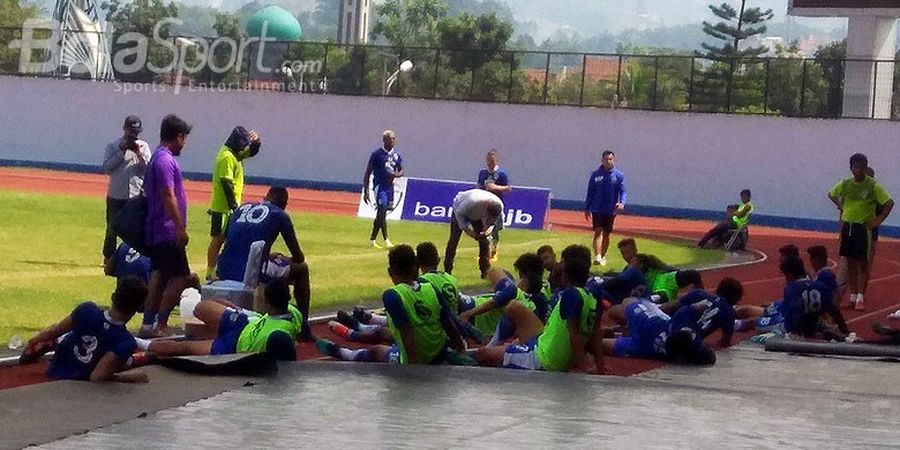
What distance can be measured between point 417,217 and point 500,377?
76.1ft

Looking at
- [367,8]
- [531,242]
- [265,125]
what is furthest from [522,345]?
[367,8]

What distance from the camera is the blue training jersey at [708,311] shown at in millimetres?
14367

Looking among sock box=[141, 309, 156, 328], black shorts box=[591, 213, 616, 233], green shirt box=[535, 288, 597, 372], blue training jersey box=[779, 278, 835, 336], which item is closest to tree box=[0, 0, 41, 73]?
black shorts box=[591, 213, 616, 233]

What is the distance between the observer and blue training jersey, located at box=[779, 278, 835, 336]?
15688 mm

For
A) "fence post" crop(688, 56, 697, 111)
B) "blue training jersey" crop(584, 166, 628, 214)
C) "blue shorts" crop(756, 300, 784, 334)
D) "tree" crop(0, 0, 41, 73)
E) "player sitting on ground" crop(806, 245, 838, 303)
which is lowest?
"blue shorts" crop(756, 300, 784, 334)

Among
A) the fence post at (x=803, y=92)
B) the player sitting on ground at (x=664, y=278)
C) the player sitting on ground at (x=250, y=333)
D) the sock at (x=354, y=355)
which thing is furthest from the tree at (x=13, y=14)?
the player sitting on ground at (x=250, y=333)

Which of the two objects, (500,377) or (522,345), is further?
(522,345)

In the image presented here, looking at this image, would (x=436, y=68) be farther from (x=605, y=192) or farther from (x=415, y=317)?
(x=415, y=317)

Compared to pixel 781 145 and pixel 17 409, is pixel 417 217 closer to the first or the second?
pixel 781 145

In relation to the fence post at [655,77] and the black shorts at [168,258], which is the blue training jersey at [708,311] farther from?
the fence post at [655,77]

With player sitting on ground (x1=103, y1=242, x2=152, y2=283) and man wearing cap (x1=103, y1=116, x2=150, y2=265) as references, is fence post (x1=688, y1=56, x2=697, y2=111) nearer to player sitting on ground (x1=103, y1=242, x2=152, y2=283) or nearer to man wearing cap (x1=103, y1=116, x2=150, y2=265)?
man wearing cap (x1=103, y1=116, x2=150, y2=265)

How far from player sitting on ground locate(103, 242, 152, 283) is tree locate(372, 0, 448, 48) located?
142 meters

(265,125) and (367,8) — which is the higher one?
(367,8)

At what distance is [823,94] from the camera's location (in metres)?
45.4
